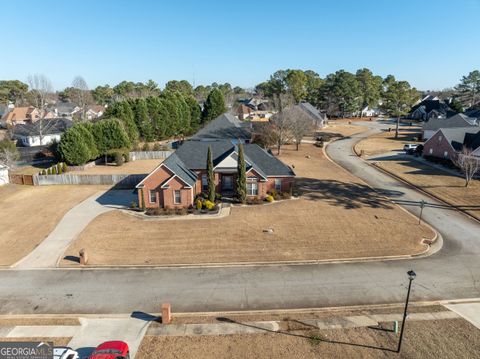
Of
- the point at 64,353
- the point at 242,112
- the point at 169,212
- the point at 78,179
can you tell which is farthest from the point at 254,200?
the point at 242,112

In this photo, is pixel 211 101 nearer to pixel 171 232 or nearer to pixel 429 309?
pixel 171 232

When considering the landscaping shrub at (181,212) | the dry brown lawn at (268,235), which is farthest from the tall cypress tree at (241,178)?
the landscaping shrub at (181,212)

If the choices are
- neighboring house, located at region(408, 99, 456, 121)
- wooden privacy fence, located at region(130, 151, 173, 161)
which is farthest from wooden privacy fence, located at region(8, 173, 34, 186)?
neighboring house, located at region(408, 99, 456, 121)

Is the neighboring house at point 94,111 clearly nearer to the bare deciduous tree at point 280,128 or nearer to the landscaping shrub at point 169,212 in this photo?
the bare deciduous tree at point 280,128

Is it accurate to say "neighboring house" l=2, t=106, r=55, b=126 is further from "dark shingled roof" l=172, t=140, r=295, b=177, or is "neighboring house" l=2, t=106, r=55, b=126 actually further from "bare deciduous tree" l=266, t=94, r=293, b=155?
"dark shingled roof" l=172, t=140, r=295, b=177

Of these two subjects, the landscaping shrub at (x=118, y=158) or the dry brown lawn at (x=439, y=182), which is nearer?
the dry brown lawn at (x=439, y=182)

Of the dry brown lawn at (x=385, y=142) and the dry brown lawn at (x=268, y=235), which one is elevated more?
the dry brown lawn at (x=385, y=142)

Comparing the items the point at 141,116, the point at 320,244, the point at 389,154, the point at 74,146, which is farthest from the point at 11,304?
the point at 389,154
